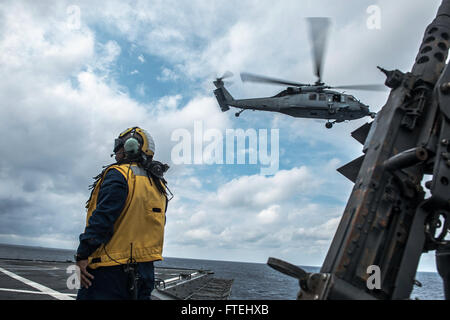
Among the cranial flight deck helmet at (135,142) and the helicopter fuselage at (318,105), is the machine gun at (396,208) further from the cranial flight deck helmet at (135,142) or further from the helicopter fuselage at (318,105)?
the helicopter fuselage at (318,105)

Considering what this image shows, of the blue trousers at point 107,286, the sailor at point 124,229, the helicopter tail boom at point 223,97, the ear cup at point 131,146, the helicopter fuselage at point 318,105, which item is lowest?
the blue trousers at point 107,286

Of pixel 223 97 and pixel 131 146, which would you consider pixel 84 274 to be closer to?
pixel 131 146

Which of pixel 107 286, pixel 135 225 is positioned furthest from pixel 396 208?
pixel 107 286

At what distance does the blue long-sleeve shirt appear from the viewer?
10.9 ft

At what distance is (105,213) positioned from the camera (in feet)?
11.1

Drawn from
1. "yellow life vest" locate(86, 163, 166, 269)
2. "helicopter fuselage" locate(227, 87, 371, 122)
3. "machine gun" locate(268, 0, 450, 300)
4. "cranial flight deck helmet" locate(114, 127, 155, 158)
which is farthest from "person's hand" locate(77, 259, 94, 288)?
"helicopter fuselage" locate(227, 87, 371, 122)

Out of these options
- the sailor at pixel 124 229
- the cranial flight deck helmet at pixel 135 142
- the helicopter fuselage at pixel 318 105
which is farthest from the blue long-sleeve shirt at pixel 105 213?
the helicopter fuselage at pixel 318 105

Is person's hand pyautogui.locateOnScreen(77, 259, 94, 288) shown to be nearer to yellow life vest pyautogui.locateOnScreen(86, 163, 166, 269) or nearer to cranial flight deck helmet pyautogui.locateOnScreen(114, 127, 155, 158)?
yellow life vest pyautogui.locateOnScreen(86, 163, 166, 269)

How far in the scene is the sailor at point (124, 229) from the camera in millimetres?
3383

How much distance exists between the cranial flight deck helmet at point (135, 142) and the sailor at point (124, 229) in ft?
0.04

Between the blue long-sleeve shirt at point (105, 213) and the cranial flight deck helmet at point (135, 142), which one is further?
the cranial flight deck helmet at point (135, 142)

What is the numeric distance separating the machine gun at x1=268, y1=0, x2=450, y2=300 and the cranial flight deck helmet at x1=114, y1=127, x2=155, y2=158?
2085mm

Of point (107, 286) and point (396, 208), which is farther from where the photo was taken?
point (107, 286)

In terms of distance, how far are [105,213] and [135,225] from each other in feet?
1.31
